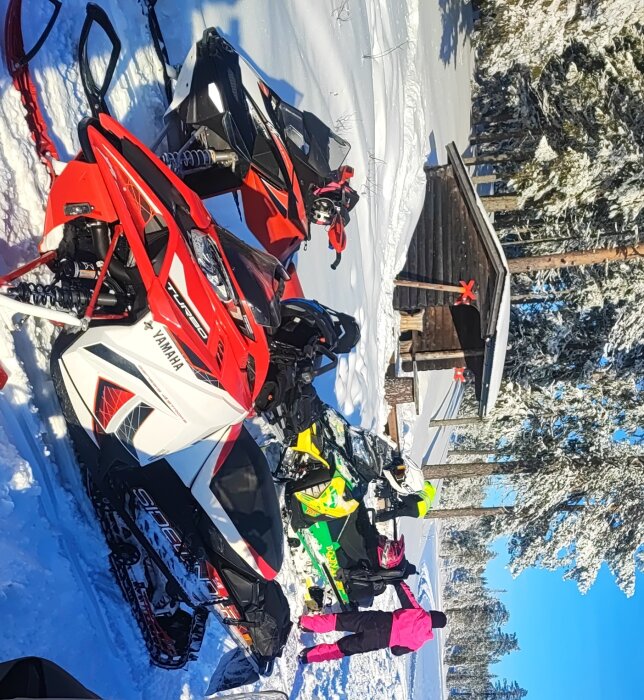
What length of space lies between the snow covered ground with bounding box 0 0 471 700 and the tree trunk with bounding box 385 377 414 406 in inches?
13.9

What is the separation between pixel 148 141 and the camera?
5582 millimetres

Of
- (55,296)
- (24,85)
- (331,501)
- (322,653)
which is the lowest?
(322,653)

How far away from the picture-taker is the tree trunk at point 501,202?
13984 millimetres

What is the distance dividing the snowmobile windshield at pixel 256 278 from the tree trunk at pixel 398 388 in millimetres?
6437

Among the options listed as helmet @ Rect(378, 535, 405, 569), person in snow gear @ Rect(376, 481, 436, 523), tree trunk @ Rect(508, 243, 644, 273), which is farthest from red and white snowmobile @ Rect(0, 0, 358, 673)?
tree trunk @ Rect(508, 243, 644, 273)

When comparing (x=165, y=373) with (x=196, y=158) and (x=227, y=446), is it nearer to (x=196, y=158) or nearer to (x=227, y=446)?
(x=227, y=446)

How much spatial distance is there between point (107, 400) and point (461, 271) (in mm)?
7458

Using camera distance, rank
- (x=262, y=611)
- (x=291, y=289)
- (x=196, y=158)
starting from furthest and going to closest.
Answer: (x=291, y=289) < (x=196, y=158) < (x=262, y=611)

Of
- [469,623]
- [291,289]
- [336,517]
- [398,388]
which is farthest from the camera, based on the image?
[469,623]

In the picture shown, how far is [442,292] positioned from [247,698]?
293 inches

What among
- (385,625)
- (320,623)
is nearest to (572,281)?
(385,625)

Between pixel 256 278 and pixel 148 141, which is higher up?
pixel 148 141

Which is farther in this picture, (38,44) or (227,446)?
(227,446)

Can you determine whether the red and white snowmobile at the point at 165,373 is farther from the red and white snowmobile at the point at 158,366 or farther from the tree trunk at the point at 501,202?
the tree trunk at the point at 501,202
